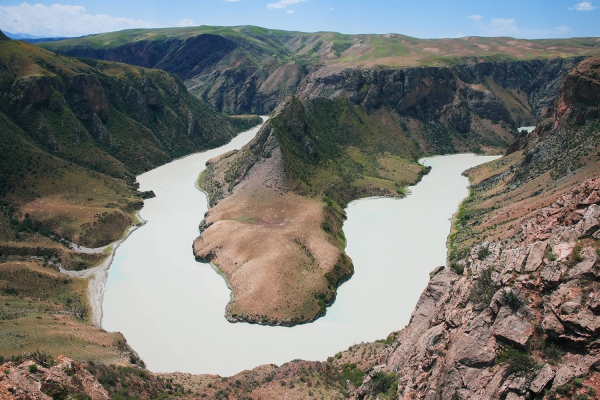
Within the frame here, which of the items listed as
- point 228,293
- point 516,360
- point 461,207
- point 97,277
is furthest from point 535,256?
point 461,207

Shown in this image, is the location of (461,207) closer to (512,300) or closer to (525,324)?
(512,300)

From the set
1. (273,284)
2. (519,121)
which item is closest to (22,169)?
(273,284)

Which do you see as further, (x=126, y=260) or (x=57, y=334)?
(x=126, y=260)

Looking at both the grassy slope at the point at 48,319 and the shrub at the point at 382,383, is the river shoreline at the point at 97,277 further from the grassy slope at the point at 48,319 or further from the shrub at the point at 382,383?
the shrub at the point at 382,383

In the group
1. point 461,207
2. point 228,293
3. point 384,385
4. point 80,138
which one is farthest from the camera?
point 80,138

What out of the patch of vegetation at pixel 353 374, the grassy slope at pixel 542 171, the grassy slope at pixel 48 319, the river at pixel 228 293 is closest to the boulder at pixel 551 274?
the patch of vegetation at pixel 353 374

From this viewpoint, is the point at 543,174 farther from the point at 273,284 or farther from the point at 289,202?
the point at 273,284

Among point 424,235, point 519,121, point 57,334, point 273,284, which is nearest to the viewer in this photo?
point 57,334
